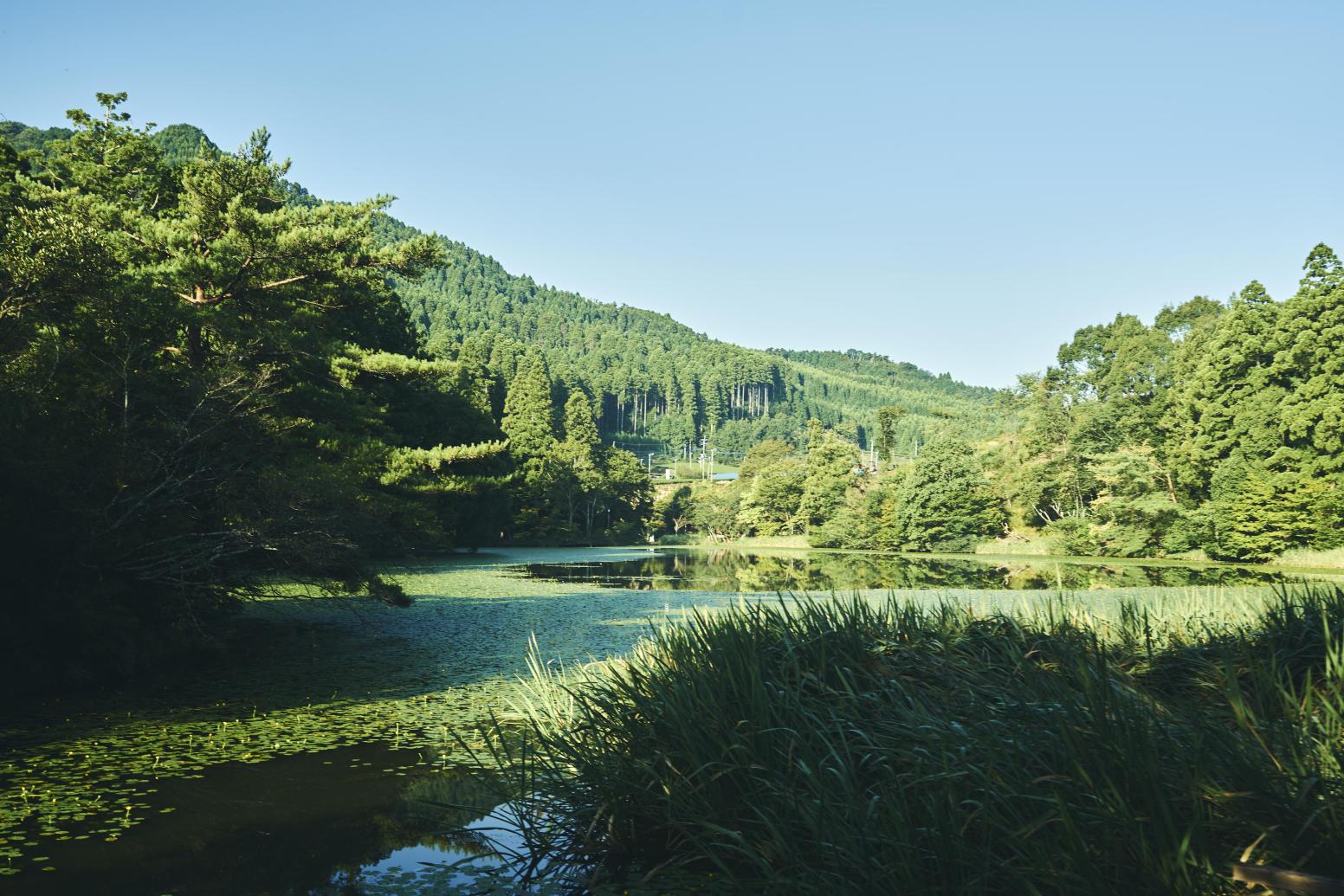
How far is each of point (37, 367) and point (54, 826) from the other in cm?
→ 688

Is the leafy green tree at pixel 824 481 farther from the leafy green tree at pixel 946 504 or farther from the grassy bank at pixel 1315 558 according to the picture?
the grassy bank at pixel 1315 558

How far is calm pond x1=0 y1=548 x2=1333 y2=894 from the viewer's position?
15.3 feet

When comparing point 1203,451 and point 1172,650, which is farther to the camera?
point 1203,451

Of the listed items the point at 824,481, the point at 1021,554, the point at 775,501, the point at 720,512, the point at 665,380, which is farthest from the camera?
the point at 665,380

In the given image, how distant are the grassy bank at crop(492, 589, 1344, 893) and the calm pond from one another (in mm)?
972

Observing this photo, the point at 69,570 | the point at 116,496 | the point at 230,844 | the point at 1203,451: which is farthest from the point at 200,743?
the point at 1203,451

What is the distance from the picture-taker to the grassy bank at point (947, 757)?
2811 millimetres

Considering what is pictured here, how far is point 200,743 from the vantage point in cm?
711

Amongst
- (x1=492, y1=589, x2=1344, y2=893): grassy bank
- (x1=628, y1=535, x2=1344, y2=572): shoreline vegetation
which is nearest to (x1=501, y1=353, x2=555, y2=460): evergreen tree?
(x1=628, y1=535, x2=1344, y2=572): shoreline vegetation

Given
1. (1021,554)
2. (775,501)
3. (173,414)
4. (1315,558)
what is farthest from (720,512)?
(173,414)

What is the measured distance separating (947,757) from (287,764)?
544 cm

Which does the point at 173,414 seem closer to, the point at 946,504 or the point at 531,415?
the point at 946,504

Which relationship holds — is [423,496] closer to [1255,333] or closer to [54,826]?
[54,826]

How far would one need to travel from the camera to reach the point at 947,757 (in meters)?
3.20
